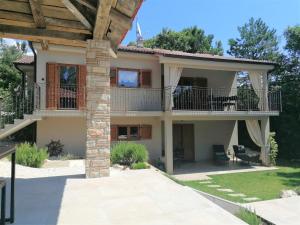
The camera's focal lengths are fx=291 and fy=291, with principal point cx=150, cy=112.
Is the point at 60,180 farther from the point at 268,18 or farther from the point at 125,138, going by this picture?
the point at 268,18

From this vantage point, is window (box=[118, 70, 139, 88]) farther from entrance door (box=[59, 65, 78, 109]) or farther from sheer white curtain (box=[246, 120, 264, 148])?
sheer white curtain (box=[246, 120, 264, 148])

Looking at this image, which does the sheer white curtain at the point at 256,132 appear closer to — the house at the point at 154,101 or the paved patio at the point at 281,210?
the house at the point at 154,101

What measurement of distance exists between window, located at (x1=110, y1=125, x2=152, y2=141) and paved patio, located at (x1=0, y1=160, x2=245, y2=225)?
714cm

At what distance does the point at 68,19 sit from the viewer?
6520 mm

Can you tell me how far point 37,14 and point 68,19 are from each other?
0.81 metres

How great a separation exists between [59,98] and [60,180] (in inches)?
258

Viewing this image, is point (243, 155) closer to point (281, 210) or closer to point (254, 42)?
point (281, 210)

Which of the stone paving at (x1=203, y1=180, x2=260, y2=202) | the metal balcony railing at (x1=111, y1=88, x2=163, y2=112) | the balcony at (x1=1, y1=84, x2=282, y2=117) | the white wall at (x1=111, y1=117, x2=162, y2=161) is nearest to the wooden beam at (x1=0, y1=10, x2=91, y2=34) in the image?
the balcony at (x1=1, y1=84, x2=282, y2=117)

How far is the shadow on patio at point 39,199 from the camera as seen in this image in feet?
14.1

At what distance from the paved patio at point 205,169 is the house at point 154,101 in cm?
77

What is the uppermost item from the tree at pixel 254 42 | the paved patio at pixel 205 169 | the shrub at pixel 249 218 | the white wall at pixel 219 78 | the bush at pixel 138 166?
the tree at pixel 254 42

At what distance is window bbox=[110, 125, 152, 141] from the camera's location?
14.4m

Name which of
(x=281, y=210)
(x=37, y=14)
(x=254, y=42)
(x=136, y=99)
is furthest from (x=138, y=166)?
(x=254, y=42)

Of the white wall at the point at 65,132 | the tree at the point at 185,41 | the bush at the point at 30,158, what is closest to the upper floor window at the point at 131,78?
the white wall at the point at 65,132
